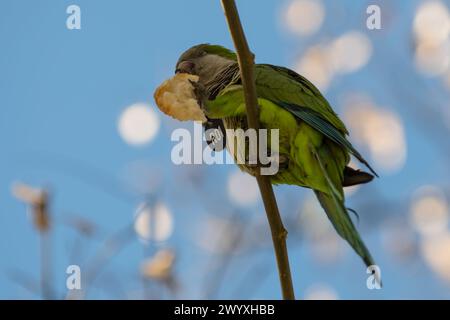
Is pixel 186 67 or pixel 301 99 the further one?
pixel 186 67

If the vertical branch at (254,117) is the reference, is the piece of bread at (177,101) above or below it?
above

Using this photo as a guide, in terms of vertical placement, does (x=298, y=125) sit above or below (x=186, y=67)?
below

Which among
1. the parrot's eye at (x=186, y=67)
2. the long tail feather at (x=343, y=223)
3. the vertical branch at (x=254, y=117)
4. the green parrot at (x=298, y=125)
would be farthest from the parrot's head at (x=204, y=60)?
the vertical branch at (x=254, y=117)

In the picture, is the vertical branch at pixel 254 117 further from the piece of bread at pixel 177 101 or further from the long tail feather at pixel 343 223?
the piece of bread at pixel 177 101

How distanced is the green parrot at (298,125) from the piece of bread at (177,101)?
0.13 meters

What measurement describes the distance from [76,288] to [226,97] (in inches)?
42.7

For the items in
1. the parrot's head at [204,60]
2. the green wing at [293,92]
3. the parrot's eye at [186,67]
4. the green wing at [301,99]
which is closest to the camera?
the green wing at [301,99]

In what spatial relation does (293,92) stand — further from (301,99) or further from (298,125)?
(298,125)

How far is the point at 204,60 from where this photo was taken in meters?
4.27

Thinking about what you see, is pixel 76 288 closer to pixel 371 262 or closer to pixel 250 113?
pixel 250 113

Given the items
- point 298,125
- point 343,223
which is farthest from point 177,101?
point 343,223

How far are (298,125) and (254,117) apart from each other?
2.25ft

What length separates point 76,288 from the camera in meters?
3.21

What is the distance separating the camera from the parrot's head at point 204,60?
414 centimetres
